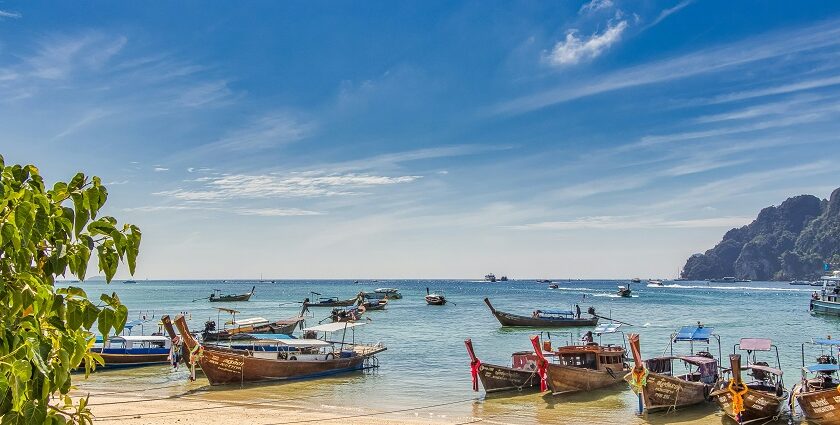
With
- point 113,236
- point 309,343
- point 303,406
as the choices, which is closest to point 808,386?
point 303,406

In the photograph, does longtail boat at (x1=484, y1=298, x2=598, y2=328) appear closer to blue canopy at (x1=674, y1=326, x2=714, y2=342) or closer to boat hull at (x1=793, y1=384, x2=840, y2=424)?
blue canopy at (x1=674, y1=326, x2=714, y2=342)

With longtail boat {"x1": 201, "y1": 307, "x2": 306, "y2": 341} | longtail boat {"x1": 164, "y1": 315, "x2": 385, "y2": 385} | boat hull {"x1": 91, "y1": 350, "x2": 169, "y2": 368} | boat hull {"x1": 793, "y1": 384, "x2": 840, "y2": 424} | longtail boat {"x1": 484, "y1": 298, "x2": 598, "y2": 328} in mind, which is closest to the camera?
boat hull {"x1": 793, "y1": 384, "x2": 840, "y2": 424}

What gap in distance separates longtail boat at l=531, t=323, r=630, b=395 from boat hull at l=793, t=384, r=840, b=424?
838cm

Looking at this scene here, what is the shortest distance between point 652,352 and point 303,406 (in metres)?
30.1

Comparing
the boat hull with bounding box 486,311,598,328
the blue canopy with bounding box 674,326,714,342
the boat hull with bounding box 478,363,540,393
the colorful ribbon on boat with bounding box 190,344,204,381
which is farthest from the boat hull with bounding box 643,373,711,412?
the boat hull with bounding box 486,311,598,328

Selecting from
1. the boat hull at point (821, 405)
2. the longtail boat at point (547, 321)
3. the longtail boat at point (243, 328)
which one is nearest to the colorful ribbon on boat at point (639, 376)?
the boat hull at point (821, 405)

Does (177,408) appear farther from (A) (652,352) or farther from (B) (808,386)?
(A) (652,352)

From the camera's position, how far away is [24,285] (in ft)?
10.7

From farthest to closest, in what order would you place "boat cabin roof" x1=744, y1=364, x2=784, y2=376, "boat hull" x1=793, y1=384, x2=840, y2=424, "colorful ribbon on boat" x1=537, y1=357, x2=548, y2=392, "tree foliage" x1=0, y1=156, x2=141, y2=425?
"colorful ribbon on boat" x1=537, y1=357, x2=548, y2=392, "boat cabin roof" x1=744, y1=364, x2=784, y2=376, "boat hull" x1=793, y1=384, x2=840, y2=424, "tree foliage" x1=0, y1=156, x2=141, y2=425

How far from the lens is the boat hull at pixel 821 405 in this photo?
21109mm

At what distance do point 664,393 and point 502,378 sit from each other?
7100 millimetres

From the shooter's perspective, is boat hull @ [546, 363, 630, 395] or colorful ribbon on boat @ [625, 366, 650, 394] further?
boat hull @ [546, 363, 630, 395]

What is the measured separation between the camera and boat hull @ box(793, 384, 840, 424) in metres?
21.1

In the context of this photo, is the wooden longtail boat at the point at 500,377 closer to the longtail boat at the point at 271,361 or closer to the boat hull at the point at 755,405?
the boat hull at the point at 755,405
